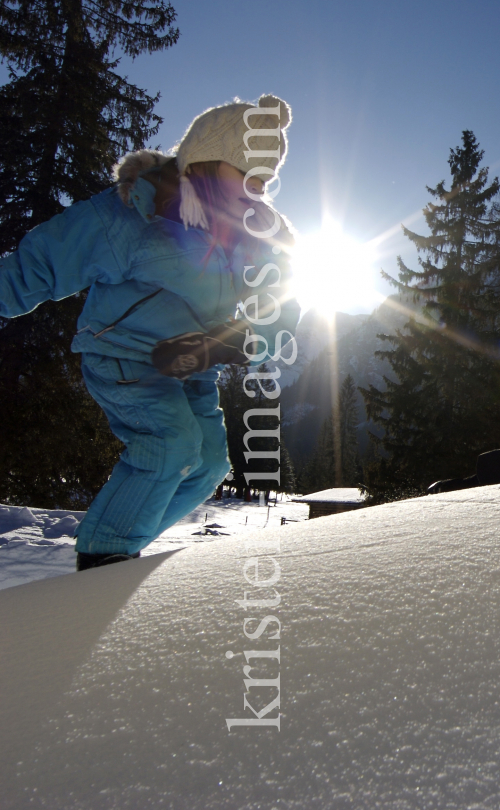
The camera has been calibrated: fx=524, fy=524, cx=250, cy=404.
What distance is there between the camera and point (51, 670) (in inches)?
26.2

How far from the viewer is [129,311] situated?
6.08 ft

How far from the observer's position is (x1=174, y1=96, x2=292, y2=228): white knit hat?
6.21 ft

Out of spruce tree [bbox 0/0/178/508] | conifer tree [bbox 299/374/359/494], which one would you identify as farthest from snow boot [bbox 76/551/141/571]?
conifer tree [bbox 299/374/359/494]

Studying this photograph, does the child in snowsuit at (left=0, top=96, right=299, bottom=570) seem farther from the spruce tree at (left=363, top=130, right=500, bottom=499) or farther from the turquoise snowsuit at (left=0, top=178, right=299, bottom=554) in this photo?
the spruce tree at (left=363, top=130, right=500, bottom=499)

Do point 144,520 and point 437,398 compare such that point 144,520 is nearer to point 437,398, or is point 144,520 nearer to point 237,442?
point 437,398

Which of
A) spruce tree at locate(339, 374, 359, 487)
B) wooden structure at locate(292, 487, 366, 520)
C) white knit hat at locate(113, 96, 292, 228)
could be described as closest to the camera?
Answer: white knit hat at locate(113, 96, 292, 228)

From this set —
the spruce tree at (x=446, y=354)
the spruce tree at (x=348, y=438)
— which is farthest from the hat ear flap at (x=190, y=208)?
the spruce tree at (x=348, y=438)

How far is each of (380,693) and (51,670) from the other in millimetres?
412

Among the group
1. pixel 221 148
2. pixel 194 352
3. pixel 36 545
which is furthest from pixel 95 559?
pixel 221 148

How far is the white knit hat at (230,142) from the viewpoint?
74.5 inches

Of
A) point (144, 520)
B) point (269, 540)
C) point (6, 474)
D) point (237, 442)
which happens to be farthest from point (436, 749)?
point (237, 442)

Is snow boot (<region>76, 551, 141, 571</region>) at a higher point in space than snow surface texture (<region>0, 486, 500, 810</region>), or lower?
lower

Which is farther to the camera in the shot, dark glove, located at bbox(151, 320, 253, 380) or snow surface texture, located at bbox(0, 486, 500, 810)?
dark glove, located at bbox(151, 320, 253, 380)

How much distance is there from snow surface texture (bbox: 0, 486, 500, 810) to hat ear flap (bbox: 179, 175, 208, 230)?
1.32m
